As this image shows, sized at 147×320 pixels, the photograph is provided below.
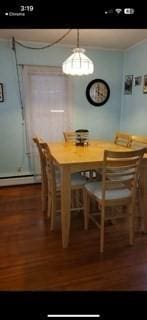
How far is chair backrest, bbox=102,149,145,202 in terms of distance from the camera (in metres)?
1.78

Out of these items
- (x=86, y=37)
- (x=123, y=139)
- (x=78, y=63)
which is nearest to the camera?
(x=78, y=63)

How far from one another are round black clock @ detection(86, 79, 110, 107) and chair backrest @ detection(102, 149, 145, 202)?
7.42ft

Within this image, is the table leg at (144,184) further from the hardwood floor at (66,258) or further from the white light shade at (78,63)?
the white light shade at (78,63)

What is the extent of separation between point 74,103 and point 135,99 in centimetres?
98

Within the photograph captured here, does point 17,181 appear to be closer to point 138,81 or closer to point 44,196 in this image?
point 44,196

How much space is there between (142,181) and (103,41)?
7.53 feet

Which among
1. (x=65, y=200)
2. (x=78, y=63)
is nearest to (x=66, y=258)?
(x=65, y=200)

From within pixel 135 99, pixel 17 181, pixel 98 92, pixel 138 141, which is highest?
pixel 98 92

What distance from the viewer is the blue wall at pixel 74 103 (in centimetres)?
351

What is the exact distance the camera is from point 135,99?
371 centimetres

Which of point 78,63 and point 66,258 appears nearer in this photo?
point 66,258

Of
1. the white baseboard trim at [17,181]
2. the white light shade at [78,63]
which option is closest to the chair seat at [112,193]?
the white light shade at [78,63]

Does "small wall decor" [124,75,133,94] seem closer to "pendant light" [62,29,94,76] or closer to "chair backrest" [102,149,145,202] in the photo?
"pendant light" [62,29,94,76]
